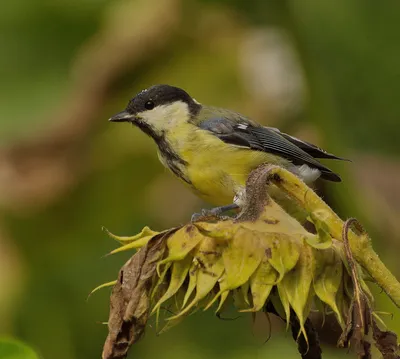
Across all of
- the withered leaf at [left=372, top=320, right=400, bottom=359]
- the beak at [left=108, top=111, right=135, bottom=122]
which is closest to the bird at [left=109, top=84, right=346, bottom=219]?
the beak at [left=108, top=111, right=135, bottom=122]

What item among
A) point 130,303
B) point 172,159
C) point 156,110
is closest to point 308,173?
point 172,159

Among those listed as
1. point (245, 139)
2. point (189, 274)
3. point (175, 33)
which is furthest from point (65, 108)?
point (189, 274)

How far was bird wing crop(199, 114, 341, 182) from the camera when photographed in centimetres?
336

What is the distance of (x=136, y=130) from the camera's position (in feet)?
18.4

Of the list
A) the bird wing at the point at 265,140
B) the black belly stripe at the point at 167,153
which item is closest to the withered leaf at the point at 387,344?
the bird wing at the point at 265,140

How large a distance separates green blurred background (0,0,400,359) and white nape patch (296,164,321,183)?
354mm

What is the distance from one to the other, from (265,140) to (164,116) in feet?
1.16

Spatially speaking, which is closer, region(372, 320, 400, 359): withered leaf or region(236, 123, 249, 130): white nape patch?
region(372, 320, 400, 359): withered leaf

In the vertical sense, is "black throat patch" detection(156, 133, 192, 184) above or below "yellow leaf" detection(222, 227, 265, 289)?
below

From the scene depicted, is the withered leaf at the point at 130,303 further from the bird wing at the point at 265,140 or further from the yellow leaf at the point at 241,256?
the bird wing at the point at 265,140

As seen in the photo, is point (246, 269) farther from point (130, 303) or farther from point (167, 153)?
point (167, 153)

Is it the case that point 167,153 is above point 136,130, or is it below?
above

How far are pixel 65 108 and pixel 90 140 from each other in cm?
29

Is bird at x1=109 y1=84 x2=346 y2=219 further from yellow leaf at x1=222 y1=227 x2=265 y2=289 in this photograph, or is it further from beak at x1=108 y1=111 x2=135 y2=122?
yellow leaf at x1=222 y1=227 x2=265 y2=289
